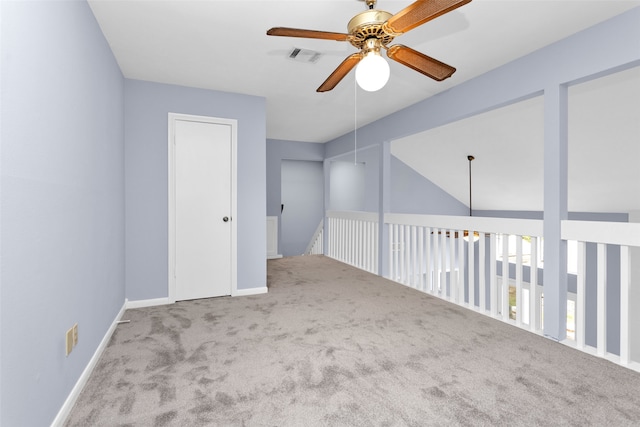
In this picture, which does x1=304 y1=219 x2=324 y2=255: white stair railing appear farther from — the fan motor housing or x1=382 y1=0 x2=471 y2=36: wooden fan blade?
x1=382 y1=0 x2=471 y2=36: wooden fan blade

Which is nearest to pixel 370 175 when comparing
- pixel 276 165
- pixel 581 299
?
pixel 276 165

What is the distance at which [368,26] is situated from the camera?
5.51ft

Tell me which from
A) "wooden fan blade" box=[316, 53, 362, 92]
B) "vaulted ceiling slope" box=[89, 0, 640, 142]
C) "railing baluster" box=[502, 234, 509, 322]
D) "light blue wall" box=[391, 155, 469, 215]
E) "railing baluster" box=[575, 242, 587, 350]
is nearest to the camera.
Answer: "wooden fan blade" box=[316, 53, 362, 92]

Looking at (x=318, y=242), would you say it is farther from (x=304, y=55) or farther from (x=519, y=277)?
(x=304, y=55)

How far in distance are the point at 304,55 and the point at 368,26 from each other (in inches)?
49.3

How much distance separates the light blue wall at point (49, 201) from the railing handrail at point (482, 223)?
316 cm

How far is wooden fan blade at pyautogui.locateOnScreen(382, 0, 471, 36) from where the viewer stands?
1.43 metres

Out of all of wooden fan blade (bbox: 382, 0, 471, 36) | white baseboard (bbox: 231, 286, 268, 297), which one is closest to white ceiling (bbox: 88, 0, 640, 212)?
wooden fan blade (bbox: 382, 0, 471, 36)

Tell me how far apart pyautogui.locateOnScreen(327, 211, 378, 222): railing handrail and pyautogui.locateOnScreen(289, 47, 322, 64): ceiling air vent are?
2695 millimetres

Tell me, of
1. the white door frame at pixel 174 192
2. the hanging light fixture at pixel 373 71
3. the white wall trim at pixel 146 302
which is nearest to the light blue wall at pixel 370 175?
the white door frame at pixel 174 192

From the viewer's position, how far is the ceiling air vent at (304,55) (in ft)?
8.92

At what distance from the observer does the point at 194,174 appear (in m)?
3.60

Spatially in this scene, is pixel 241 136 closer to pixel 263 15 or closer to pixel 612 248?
pixel 263 15

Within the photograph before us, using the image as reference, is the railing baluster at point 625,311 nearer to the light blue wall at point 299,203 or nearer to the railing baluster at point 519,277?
the railing baluster at point 519,277
